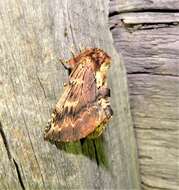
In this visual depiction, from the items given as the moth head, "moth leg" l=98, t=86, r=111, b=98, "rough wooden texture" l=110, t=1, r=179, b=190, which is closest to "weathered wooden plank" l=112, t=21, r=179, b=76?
"rough wooden texture" l=110, t=1, r=179, b=190

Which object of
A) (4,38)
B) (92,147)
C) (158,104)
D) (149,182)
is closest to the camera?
(4,38)

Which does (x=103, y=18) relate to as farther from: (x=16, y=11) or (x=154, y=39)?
(x=16, y=11)

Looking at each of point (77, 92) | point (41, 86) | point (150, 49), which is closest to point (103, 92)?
point (77, 92)

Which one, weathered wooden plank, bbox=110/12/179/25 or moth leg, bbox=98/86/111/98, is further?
weathered wooden plank, bbox=110/12/179/25

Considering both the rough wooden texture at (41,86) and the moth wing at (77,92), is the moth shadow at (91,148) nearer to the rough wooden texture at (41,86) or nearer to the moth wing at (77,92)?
the rough wooden texture at (41,86)

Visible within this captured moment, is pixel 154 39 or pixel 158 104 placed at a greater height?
pixel 154 39

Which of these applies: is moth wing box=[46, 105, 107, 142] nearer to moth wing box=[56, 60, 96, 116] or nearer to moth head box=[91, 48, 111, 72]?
moth wing box=[56, 60, 96, 116]

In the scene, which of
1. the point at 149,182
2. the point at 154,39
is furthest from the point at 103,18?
the point at 149,182

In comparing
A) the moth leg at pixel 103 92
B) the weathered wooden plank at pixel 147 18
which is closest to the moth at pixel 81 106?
the moth leg at pixel 103 92
